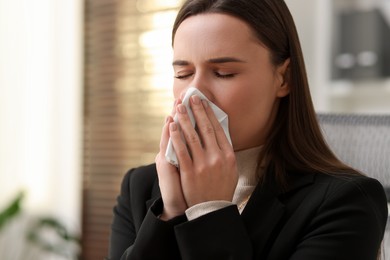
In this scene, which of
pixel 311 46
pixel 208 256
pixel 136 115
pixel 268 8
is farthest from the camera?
pixel 136 115

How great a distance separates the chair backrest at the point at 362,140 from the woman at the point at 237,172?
0.24m

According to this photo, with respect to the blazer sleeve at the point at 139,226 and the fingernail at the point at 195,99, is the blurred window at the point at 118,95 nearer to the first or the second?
the blazer sleeve at the point at 139,226

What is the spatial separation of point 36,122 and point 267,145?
7.27 ft

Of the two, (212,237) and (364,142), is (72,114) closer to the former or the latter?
(364,142)

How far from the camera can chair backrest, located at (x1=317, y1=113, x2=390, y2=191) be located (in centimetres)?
128

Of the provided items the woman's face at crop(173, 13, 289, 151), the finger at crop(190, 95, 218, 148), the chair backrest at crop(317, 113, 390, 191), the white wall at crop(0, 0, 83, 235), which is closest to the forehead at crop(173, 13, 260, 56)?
the woman's face at crop(173, 13, 289, 151)

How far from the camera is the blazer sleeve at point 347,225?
94cm

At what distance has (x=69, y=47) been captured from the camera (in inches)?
117

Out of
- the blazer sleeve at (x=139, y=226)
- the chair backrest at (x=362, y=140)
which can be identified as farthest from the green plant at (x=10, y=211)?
the chair backrest at (x=362, y=140)

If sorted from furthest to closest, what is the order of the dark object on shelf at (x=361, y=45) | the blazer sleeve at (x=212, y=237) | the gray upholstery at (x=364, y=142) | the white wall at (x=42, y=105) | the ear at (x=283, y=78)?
the white wall at (x=42, y=105) → the dark object on shelf at (x=361, y=45) → the gray upholstery at (x=364, y=142) → the ear at (x=283, y=78) → the blazer sleeve at (x=212, y=237)

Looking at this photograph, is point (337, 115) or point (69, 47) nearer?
point (337, 115)

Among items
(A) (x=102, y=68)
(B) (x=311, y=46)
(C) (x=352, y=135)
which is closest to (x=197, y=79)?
(C) (x=352, y=135)

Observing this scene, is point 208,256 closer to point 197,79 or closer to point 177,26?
point 197,79

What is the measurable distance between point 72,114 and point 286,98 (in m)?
2.07
